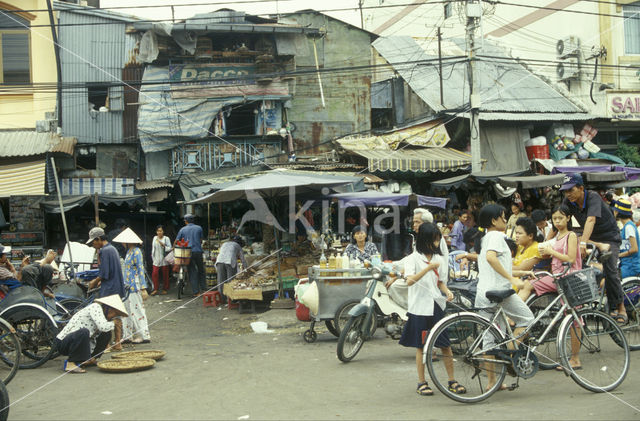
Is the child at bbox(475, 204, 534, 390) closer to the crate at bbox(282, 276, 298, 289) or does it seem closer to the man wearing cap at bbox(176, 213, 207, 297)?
the crate at bbox(282, 276, 298, 289)

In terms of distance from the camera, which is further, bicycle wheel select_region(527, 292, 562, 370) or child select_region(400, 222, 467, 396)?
bicycle wheel select_region(527, 292, 562, 370)

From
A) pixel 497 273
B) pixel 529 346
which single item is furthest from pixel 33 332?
pixel 529 346

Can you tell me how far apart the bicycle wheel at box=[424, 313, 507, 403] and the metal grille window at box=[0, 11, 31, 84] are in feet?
62.0

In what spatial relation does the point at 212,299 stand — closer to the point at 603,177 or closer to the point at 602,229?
the point at 602,229

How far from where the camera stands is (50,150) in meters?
18.7

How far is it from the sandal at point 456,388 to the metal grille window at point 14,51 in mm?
19009

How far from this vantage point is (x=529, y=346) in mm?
5875

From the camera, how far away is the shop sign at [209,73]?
20.5 meters

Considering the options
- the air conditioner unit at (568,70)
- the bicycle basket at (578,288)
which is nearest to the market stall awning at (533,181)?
the bicycle basket at (578,288)

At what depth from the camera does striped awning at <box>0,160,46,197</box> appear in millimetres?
17688

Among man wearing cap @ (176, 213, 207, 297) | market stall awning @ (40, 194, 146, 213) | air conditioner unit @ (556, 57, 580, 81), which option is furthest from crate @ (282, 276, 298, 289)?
air conditioner unit @ (556, 57, 580, 81)

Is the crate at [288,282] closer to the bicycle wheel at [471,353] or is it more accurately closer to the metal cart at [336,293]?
the metal cart at [336,293]

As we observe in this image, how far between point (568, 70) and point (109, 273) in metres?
20.7

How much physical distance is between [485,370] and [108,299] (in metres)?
4.86
